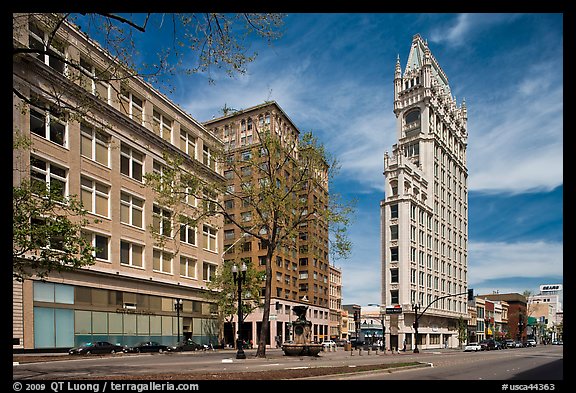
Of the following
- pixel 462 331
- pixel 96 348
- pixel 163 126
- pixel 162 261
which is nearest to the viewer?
pixel 96 348

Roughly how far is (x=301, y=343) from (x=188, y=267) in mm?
25490

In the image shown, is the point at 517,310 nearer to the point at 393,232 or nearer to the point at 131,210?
the point at 393,232

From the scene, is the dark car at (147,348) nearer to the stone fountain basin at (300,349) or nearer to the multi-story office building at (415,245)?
the stone fountain basin at (300,349)

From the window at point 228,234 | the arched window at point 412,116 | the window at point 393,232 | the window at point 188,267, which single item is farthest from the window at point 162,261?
the window at point 393,232

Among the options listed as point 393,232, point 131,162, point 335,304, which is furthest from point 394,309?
point 335,304

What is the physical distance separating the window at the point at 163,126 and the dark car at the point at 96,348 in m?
19.3

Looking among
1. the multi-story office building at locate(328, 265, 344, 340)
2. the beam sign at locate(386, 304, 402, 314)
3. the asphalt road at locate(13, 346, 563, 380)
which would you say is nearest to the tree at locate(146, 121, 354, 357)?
the asphalt road at locate(13, 346, 563, 380)

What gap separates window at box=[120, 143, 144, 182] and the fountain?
70.8ft

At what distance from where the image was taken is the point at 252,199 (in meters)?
29.4

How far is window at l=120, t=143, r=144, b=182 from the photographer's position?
44.1 metres

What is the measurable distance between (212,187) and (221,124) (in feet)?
26.5

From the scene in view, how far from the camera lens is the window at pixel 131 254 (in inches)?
1725

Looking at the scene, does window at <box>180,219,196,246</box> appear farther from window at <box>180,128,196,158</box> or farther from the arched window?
the arched window

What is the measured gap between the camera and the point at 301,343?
30.3 metres
